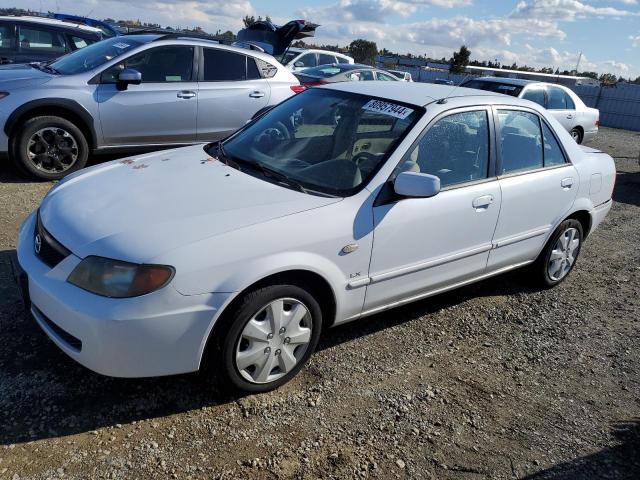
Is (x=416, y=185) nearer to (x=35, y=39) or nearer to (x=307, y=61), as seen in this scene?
(x=35, y=39)

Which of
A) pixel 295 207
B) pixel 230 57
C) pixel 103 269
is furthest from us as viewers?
pixel 230 57

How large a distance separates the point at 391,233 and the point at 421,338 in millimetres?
1016

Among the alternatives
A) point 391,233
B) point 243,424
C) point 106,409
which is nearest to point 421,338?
point 391,233

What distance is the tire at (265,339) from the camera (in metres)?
2.79

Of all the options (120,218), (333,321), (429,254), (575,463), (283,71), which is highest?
→ (283,71)

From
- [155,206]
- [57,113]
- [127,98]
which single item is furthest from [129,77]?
[155,206]

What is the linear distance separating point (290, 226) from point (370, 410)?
1.13 meters

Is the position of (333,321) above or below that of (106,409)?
above

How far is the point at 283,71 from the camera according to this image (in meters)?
7.86

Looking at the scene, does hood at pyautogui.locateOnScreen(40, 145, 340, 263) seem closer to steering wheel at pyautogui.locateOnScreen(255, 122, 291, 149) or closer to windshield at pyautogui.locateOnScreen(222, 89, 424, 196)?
windshield at pyautogui.locateOnScreen(222, 89, 424, 196)

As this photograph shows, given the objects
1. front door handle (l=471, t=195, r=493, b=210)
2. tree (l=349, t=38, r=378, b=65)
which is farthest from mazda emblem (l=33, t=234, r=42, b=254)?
tree (l=349, t=38, r=378, b=65)

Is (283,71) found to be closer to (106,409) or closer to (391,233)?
(391,233)

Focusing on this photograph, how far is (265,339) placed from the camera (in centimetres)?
293

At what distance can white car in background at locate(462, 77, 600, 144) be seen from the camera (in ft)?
33.4
